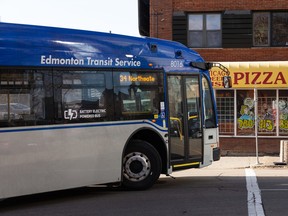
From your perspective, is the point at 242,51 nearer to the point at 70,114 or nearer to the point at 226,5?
the point at 226,5

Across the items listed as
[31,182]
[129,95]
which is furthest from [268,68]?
[31,182]

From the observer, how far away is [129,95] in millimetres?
9906

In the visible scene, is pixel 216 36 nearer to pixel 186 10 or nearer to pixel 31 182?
pixel 186 10

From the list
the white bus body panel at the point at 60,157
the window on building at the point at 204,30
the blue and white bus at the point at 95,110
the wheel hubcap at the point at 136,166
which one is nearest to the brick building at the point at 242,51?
the window on building at the point at 204,30

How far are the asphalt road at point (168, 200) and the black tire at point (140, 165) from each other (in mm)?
193

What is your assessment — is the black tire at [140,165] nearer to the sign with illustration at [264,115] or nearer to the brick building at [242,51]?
the brick building at [242,51]

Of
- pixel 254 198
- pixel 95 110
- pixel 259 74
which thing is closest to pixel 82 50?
pixel 95 110

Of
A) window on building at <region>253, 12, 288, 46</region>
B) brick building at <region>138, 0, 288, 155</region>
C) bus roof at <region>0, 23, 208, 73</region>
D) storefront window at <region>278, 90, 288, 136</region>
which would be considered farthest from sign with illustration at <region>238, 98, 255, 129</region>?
bus roof at <region>0, 23, 208, 73</region>

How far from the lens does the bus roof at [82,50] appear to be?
8312 millimetres

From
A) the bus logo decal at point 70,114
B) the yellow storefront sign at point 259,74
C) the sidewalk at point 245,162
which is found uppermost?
the yellow storefront sign at point 259,74

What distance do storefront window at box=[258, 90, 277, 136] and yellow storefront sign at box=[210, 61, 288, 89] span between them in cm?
56

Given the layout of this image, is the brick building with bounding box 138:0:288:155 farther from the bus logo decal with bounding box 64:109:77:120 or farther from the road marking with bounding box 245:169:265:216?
the bus logo decal with bounding box 64:109:77:120

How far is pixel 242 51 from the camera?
20.0m

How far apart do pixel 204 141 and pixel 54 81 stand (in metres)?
4.05
